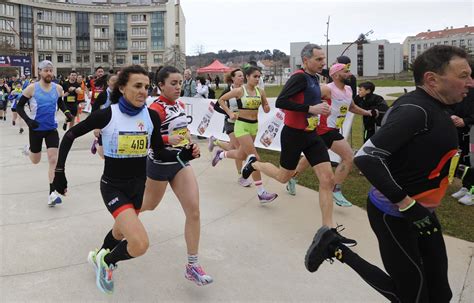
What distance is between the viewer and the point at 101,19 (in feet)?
344

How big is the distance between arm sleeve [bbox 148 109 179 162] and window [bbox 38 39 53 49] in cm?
10900

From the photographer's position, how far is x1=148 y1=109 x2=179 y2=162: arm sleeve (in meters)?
3.79

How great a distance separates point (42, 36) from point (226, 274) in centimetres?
11052

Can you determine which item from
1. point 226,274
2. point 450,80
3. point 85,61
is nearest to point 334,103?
point 226,274

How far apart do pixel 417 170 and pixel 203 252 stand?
264cm

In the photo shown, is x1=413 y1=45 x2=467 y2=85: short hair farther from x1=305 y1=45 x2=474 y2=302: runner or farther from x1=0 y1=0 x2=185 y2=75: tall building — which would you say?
x1=0 y1=0 x2=185 y2=75: tall building

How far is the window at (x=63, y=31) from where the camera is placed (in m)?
103

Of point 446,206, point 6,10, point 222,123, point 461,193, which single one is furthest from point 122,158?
point 6,10

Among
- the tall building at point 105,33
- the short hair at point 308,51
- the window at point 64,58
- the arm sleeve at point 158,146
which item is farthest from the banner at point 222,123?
the window at point 64,58

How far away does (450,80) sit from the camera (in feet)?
7.83

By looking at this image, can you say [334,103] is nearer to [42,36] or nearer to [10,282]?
[10,282]

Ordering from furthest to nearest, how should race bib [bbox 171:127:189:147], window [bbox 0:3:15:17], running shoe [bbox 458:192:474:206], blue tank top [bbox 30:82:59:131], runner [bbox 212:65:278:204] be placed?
window [bbox 0:3:15:17] → runner [bbox 212:65:278:204] → blue tank top [bbox 30:82:59:131] → running shoe [bbox 458:192:474:206] → race bib [bbox 171:127:189:147]

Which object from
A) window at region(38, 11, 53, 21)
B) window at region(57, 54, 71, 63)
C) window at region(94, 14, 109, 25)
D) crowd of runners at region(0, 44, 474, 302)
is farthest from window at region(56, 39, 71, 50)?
crowd of runners at region(0, 44, 474, 302)

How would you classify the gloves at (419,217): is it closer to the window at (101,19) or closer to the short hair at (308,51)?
the short hair at (308,51)
